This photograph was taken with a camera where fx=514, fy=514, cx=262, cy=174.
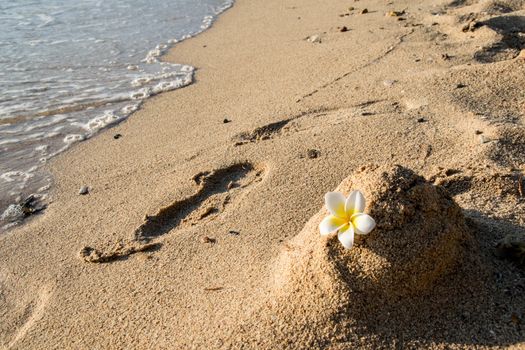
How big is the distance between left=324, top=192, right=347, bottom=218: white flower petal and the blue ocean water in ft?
7.21

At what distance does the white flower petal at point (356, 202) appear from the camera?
5.03 feet

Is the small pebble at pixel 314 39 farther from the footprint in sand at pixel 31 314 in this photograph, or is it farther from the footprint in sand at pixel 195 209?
the footprint in sand at pixel 31 314

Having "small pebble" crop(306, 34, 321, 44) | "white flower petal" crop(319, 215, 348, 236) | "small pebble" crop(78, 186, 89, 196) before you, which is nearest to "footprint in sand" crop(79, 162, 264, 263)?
"small pebble" crop(78, 186, 89, 196)

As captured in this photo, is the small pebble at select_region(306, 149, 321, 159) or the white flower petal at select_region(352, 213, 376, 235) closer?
the white flower petal at select_region(352, 213, 376, 235)

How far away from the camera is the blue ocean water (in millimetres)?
3838

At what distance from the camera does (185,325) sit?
5.91 feet

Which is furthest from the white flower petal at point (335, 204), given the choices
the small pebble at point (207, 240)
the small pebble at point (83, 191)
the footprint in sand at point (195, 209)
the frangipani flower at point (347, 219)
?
the small pebble at point (83, 191)

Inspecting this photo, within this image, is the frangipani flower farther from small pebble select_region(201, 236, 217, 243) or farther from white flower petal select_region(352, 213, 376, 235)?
small pebble select_region(201, 236, 217, 243)

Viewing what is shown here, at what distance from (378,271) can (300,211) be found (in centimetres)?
83

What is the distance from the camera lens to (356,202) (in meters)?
1.54

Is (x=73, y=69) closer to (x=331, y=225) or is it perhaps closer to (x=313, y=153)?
(x=313, y=153)

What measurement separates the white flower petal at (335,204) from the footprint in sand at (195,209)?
44.0 inches

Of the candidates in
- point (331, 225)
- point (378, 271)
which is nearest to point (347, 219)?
point (331, 225)

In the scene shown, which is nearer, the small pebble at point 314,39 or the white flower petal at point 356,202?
the white flower petal at point 356,202
